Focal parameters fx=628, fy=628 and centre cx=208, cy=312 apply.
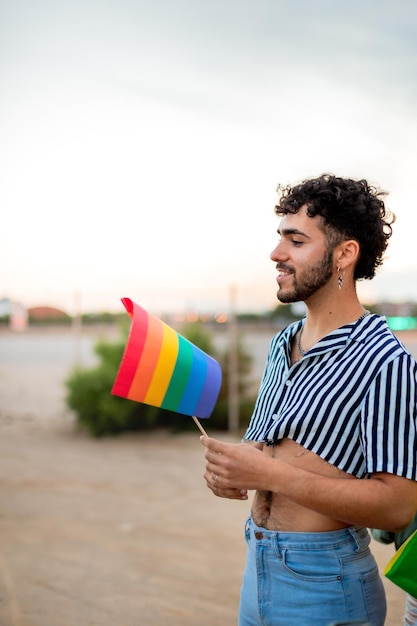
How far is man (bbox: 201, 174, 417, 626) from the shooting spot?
1.52m

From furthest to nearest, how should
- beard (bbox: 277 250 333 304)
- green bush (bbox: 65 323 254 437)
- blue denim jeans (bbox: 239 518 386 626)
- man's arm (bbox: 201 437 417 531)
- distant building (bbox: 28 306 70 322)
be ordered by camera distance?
distant building (bbox: 28 306 70 322) < green bush (bbox: 65 323 254 437) < beard (bbox: 277 250 333 304) < blue denim jeans (bbox: 239 518 386 626) < man's arm (bbox: 201 437 417 531)

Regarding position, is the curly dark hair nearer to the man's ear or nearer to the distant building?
the man's ear

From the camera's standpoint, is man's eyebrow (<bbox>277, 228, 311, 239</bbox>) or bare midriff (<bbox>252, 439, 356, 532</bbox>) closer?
bare midriff (<bbox>252, 439, 356, 532</bbox>)

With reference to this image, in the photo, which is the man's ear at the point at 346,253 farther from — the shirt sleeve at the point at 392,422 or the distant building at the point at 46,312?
the distant building at the point at 46,312

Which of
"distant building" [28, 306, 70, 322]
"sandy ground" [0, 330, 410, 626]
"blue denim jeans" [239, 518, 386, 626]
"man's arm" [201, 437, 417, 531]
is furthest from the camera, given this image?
"distant building" [28, 306, 70, 322]

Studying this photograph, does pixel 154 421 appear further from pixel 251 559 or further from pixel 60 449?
pixel 251 559

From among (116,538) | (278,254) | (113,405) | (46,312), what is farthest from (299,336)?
(46,312)

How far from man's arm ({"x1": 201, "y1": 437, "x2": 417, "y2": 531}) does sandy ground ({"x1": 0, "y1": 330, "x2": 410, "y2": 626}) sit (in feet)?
8.34

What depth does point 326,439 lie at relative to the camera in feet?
5.27

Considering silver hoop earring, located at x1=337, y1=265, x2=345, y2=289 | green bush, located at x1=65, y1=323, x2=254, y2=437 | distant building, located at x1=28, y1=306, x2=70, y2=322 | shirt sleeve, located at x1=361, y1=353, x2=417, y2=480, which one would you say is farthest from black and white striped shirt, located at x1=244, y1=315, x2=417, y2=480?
distant building, located at x1=28, y1=306, x2=70, y2=322

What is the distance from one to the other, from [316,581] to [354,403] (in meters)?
0.47

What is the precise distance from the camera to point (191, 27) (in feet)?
20.2

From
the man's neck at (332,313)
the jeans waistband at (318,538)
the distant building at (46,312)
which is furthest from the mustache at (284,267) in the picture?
the distant building at (46,312)

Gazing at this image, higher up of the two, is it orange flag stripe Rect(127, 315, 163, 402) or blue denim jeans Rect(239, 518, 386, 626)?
orange flag stripe Rect(127, 315, 163, 402)
